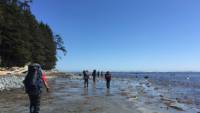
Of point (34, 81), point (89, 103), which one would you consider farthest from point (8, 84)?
point (34, 81)

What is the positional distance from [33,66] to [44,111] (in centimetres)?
500

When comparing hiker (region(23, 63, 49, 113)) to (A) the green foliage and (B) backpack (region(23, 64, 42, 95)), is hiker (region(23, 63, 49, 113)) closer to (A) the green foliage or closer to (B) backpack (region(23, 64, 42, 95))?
(B) backpack (region(23, 64, 42, 95))

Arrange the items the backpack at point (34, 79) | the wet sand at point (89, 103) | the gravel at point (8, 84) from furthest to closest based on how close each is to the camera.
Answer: the gravel at point (8, 84)
the wet sand at point (89, 103)
the backpack at point (34, 79)

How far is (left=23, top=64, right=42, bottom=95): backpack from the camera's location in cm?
1170

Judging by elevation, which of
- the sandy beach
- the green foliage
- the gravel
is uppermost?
the green foliage

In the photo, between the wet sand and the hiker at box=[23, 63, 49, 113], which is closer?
the hiker at box=[23, 63, 49, 113]

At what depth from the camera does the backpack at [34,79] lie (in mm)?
11703

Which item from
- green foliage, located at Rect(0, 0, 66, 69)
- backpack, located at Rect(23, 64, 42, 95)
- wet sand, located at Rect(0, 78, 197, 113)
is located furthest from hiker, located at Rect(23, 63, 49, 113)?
green foliage, located at Rect(0, 0, 66, 69)

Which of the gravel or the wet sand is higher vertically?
the gravel

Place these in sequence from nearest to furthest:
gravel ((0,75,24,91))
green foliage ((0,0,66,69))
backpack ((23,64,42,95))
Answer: backpack ((23,64,42,95)), gravel ((0,75,24,91)), green foliage ((0,0,66,69))

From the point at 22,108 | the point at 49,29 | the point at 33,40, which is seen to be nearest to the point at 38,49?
the point at 33,40

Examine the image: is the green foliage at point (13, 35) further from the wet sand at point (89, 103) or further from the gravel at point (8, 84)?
the wet sand at point (89, 103)

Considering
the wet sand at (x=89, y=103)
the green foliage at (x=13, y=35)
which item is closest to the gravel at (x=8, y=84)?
the wet sand at (x=89, y=103)

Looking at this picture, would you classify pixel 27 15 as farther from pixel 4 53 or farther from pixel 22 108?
pixel 22 108
